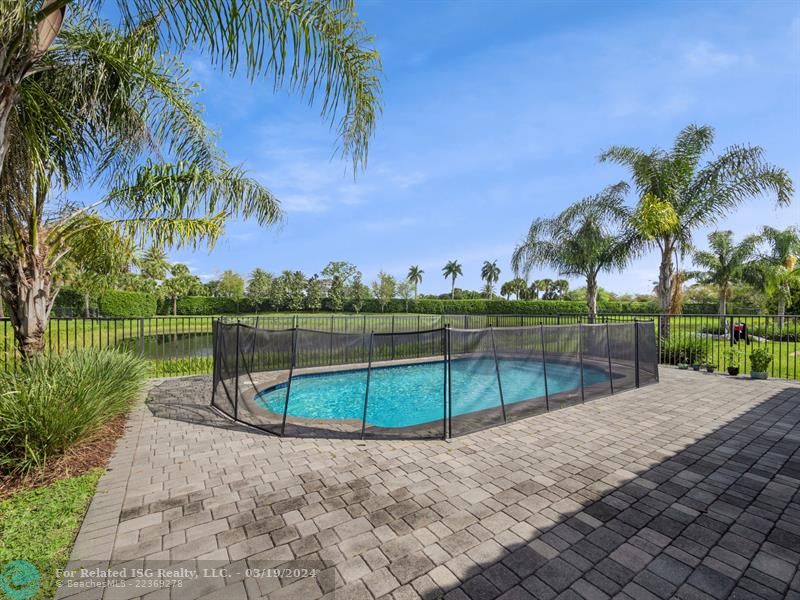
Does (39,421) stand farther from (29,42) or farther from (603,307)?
(603,307)

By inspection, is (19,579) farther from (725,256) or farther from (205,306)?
(205,306)

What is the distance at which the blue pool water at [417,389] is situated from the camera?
491cm

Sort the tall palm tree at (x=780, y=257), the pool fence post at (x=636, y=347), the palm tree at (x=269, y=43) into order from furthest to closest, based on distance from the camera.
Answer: the tall palm tree at (x=780, y=257)
the pool fence post at (x=636, y=347)
the palm tree at (x=269, y=43)

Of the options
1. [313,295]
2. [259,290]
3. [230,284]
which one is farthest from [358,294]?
[230,284]

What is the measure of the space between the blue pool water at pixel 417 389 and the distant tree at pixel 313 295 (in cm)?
3858

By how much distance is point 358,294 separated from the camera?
150 feet

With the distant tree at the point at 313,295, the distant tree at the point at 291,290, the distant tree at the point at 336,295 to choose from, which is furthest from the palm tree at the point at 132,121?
the distant tree at the point at 313,295

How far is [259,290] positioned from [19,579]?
44.9 m

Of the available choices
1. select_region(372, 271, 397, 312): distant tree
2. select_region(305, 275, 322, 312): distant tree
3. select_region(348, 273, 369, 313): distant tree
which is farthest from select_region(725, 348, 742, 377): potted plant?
select_region(305, 275, 322, 312): distant tree

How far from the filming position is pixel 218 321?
19.2 ft

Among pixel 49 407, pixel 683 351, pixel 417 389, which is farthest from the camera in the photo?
pixel 683 351

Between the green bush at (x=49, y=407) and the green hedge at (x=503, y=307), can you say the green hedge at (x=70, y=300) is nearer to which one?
the green hedge at (x=503, y=307)

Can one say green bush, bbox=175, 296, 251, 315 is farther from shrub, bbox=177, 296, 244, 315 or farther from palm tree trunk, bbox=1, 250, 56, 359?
palm tree trunk, bbox=1, 250, 56, 359

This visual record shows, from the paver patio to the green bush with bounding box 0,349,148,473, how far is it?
0.54 meters
